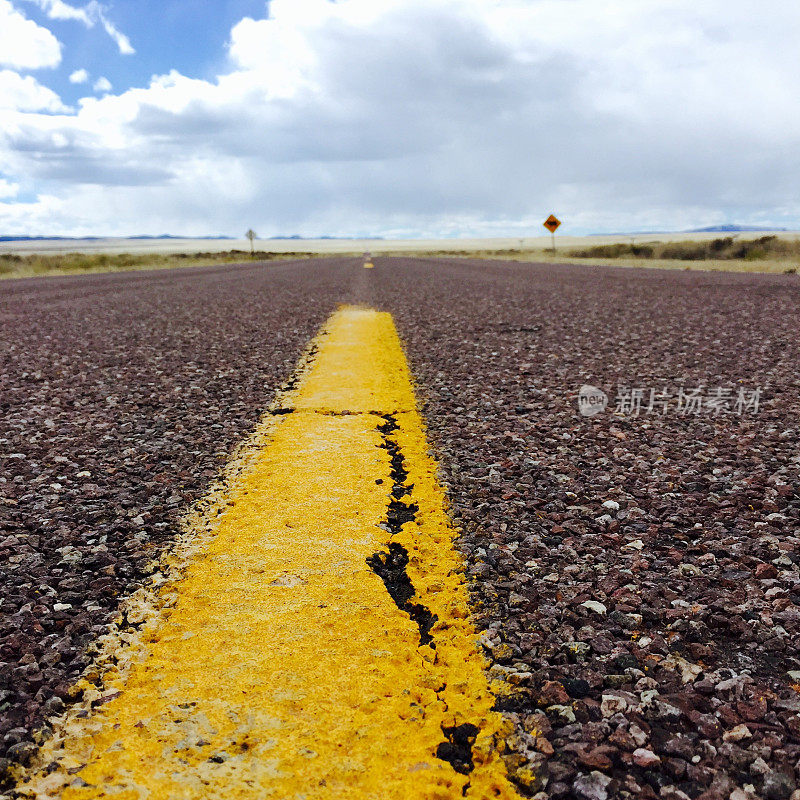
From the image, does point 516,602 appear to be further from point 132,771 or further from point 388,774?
point 132,771

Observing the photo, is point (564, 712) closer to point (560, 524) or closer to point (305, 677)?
point (305, 677)

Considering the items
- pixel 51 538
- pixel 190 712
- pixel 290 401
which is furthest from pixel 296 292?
pixel 190 712

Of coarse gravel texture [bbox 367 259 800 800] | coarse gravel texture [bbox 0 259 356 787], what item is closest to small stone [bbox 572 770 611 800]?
coarse gravel texture [bbox 367 259 800 800]

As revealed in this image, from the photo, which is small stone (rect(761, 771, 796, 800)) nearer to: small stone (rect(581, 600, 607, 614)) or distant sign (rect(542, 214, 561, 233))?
small stone (rect(581, 600, 607, 614))

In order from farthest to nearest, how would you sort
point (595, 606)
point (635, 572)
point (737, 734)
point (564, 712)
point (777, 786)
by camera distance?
point (635, 572) → point (595, 606) → point (564, 712) → point (737, 734) → point (777, 786)

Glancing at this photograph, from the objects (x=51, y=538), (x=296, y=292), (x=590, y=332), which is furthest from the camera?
(x=296, y=292)

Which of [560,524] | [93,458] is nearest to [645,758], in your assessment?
[560,524]

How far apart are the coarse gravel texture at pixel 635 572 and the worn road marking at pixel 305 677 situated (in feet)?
0.58

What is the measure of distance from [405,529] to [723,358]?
5.70 m

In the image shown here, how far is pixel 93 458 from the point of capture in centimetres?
427

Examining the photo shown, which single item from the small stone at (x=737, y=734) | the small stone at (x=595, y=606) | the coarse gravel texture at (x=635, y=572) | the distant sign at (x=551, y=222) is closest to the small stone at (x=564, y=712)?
the coarse gravel texture at (x=635, y=572)

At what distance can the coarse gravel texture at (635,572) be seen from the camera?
1844 millimetres

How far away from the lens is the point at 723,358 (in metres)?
7.46

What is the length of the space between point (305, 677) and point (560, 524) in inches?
61.4
